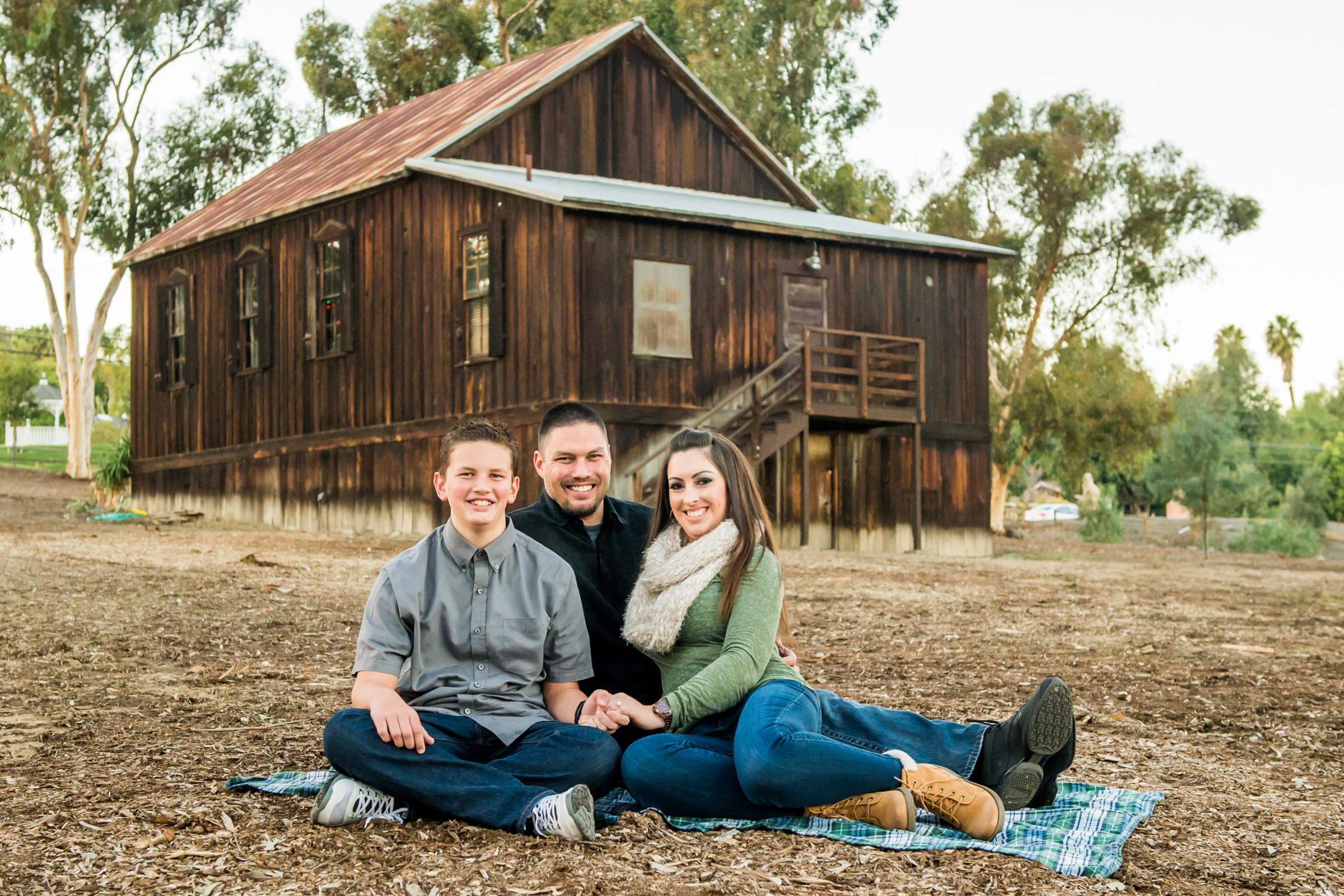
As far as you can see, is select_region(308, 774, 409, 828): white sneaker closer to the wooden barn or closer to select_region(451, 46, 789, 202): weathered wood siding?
the wooden barn

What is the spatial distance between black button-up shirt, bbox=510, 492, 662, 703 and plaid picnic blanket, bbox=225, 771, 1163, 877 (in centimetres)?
40

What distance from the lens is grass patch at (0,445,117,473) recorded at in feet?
157

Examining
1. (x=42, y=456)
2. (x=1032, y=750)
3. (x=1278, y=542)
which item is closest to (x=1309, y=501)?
(x=1278, y=542)

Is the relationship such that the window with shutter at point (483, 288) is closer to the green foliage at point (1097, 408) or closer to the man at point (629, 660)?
the man at point (629, 660)

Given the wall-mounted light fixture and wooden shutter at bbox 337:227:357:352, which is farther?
wooden shutter at bbox 337:227:357:352

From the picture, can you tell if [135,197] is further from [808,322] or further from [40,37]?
[808,322]

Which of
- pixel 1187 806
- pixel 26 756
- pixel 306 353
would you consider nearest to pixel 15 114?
pixel 306 353

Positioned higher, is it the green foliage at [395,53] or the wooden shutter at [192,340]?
the green foliage at [395,53]

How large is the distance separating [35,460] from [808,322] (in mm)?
37018

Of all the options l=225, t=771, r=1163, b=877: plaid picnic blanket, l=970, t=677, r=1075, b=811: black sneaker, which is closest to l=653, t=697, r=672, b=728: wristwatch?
l=225, t=771, r=1163, b=877: plaid picnic blanket

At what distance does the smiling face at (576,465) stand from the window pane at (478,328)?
513 inches

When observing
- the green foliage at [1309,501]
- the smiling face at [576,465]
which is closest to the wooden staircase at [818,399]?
the smiling face at [576,465]

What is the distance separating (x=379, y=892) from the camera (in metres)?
3.92

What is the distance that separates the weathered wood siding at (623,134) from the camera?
65.9 ft
